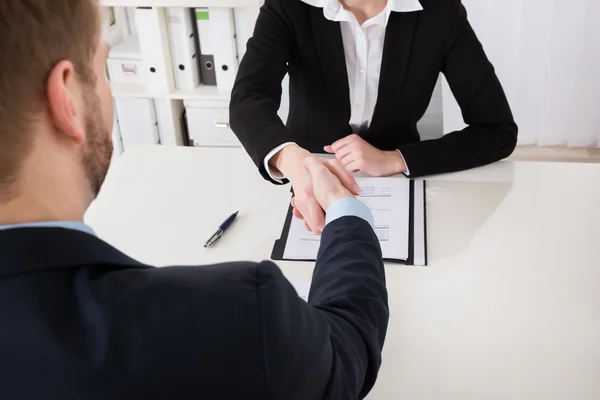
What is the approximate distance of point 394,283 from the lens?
120 cm

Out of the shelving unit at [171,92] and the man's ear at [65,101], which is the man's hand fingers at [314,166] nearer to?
the man's ear at [65,101]

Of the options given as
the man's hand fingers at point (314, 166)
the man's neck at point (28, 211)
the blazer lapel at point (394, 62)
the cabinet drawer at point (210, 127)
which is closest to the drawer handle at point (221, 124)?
the cabinet drawer at point (210, 127)

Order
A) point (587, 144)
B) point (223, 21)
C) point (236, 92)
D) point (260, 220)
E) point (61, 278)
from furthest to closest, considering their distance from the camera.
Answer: point (587, 144) < point (223, 21) < point (236, 92) < point (260, 220) < point (61, 278)

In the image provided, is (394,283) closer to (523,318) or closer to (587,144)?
(523,318)

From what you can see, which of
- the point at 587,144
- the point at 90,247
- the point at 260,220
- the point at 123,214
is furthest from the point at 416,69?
the point at 587,144

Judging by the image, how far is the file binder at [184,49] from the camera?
2.60 meters

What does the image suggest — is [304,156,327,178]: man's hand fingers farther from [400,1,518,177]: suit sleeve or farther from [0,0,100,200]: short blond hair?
[0,0,100,200]: short blond hair

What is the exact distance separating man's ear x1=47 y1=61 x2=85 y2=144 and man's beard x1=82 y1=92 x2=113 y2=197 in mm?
27

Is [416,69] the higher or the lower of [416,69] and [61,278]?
the lower

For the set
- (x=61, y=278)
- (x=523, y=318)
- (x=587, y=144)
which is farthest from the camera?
(x=587, y=144)

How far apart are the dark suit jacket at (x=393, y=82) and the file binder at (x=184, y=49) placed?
0.94 m

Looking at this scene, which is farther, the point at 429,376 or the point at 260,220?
the point at 260,220

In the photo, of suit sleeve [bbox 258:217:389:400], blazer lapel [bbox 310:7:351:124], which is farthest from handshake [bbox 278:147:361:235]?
blazer lapel [bbox 310:7:351:124]

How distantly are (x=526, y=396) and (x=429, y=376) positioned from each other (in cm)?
13
